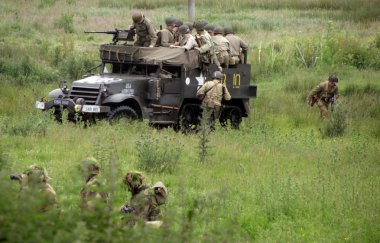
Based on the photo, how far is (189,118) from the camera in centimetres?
2062

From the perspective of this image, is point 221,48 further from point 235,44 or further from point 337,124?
point 337,124

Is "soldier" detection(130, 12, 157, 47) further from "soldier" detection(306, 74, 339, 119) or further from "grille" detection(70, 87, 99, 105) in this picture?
"soldier" detection(306, 74, 339, 119)

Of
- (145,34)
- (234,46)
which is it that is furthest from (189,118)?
(234,46)

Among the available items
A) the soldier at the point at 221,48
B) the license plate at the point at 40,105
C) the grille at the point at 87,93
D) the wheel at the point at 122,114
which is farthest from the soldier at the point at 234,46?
the license plate at the point at 40,105

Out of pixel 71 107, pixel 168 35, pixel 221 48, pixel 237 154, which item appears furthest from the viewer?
pixel 221 48

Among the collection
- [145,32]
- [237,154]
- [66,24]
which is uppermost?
[145,32]

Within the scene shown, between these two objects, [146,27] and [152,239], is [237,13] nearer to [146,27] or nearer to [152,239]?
[146,27]

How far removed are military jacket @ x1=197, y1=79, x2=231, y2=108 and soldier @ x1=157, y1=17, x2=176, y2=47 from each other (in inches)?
54.5

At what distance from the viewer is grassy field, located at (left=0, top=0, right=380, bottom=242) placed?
22.2 ft

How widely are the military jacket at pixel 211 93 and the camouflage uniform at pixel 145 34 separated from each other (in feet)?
5.04

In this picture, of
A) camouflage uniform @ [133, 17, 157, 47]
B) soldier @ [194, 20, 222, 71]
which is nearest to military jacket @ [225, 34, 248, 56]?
soldier @ [194, 20, 222, 71]

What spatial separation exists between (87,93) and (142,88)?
1.08 m

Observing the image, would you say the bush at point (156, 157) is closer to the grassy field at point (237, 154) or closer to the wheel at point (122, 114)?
the grassy field at point (237, 154)

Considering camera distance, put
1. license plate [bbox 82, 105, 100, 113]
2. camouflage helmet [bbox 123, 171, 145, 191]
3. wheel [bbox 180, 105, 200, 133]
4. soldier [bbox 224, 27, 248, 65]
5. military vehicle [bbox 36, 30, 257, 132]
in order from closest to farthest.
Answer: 1. camouflage helmet [bbox 123, 171, 145, 191]
2. license plate [bbox 82, 105, 100, 113]
3. military vehicle [bbox 36, 30, 257, 132]
4. wheel [bbox 180, 105, 200, 133]
5. soldier [bbox 224, 27, 248, 65]
